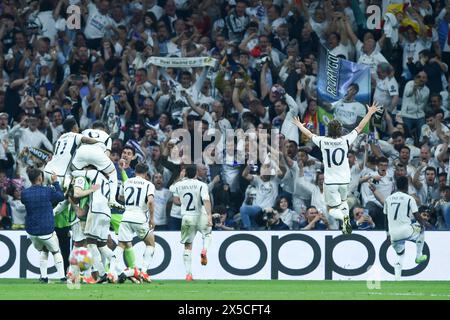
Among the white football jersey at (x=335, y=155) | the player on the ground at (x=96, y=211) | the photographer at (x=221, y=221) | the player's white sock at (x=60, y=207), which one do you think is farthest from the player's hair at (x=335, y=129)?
the player's white sock at (x=60, y=207)

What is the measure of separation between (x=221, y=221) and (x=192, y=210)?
1.85 meters

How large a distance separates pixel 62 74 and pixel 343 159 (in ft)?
30.7

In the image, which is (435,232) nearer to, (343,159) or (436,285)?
(436,285)

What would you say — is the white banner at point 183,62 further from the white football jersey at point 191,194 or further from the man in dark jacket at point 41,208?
the man in dark jacket at point 41,208

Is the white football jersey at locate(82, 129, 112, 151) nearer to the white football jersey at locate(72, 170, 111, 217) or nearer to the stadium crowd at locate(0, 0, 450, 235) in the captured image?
the white football jersey at locate(72, 170, 111, 217)

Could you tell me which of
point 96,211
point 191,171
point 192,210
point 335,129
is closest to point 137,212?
point 96,211

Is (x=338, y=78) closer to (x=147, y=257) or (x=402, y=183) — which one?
(x=402, y=183)

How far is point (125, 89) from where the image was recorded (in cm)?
2861

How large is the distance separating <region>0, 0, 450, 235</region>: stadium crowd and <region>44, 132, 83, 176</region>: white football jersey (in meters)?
2.66

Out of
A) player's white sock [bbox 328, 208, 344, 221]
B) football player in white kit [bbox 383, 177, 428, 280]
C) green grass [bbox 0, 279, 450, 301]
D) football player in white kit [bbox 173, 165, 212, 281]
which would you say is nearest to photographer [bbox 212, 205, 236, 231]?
football player in white kit [bbox 173, 165, 212, 281]

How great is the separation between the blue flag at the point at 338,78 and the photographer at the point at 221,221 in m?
3.21

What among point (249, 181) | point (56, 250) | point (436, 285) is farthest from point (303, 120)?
point (56, 250)

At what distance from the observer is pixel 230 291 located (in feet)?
67.4

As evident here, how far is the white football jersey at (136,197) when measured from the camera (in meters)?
22.8
